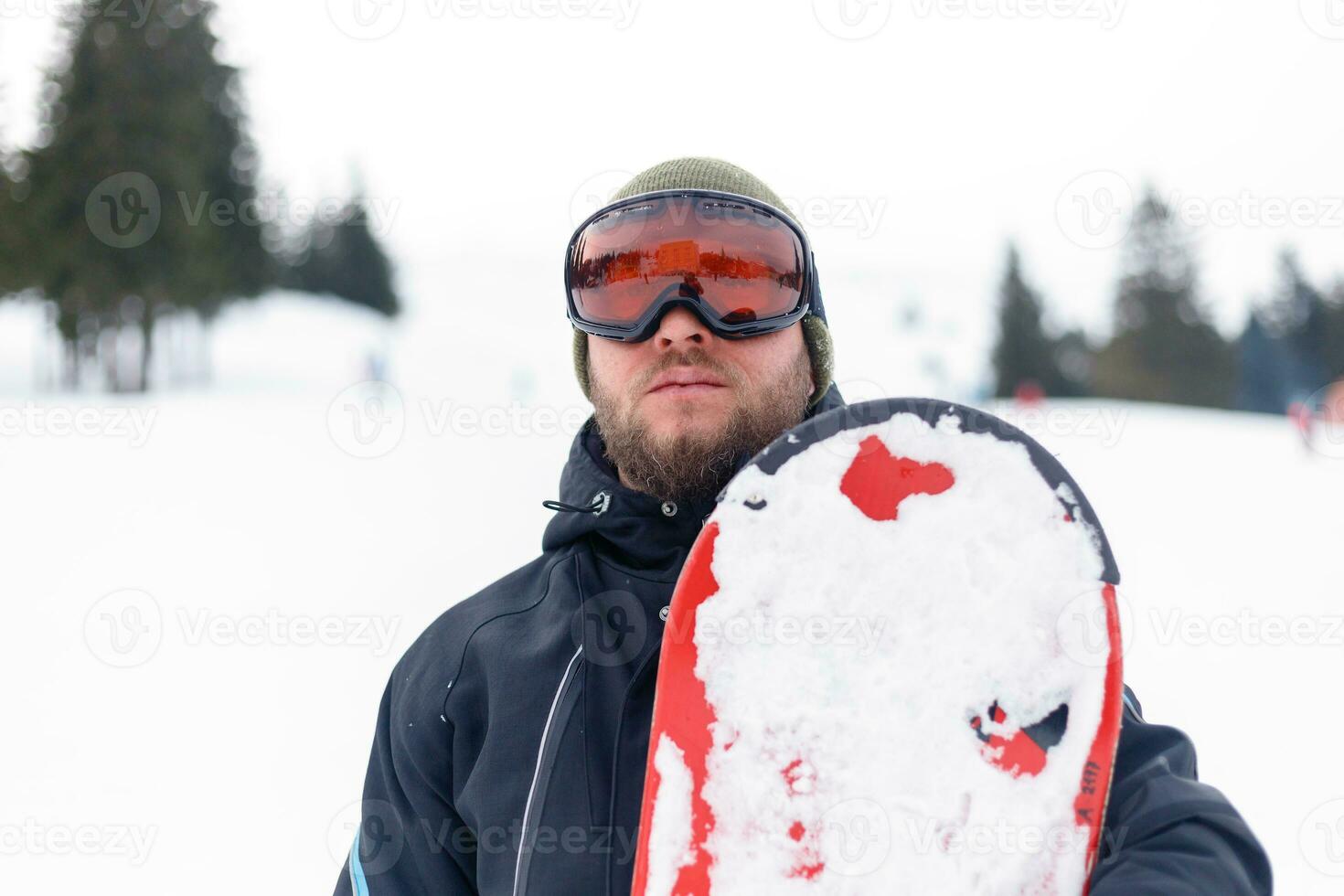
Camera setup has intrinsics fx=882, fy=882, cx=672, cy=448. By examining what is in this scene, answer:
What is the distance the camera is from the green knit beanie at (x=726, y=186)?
6.35 feet

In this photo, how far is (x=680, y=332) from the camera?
1.80 metres

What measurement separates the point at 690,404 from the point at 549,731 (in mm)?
673

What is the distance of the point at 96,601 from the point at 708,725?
7.19m

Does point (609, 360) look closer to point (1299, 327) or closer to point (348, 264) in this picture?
point (348, 264)

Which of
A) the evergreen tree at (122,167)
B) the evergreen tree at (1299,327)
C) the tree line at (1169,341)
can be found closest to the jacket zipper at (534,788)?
the evergreen tree at (122,167)

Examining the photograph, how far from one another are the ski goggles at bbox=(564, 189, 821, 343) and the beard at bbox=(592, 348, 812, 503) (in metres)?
0.11

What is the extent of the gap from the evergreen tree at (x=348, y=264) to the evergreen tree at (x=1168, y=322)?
3729 centimetres

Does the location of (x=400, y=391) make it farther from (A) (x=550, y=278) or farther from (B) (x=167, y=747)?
(A) (x=550, y=278)

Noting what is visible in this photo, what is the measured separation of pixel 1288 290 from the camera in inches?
1812

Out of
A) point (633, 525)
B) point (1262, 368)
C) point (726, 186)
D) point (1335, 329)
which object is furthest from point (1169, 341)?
point (633, 525)

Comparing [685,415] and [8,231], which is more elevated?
[8,231]

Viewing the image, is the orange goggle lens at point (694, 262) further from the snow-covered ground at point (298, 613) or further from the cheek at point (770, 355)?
the snow-covered ground at point (298, 613)

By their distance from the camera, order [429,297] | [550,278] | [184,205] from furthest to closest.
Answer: [550,278] < [429,297] < [184,205]

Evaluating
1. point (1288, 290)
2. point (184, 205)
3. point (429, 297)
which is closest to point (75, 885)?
point (184, 205)
